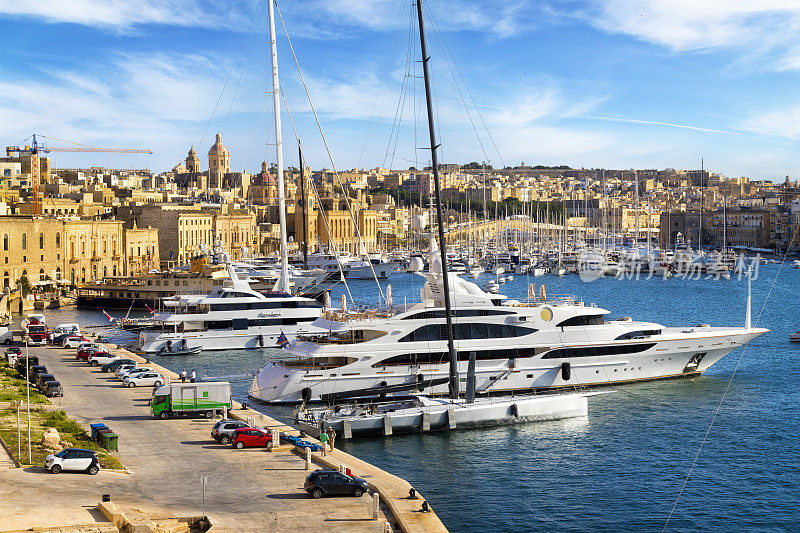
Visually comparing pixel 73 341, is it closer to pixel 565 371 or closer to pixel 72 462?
pixel 565 371

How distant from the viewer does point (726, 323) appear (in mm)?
52406

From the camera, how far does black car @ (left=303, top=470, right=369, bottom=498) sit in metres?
17.7

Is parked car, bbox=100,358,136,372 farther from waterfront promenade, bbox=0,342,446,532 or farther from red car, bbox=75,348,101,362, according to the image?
waterfront promenade, bbox=0,342,446,532

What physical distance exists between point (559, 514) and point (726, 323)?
A: 3632 centimetres

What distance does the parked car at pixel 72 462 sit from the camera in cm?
1848

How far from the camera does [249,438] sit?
854 inches

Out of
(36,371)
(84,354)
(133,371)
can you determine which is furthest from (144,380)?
(84,354)

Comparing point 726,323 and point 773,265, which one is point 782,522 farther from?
point 773,265

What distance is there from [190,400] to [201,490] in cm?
730

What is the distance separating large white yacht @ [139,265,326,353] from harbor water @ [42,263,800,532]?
160 inches

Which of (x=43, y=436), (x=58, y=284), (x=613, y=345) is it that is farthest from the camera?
(x=58, y=284)

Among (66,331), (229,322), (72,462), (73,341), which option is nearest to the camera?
(72,462)

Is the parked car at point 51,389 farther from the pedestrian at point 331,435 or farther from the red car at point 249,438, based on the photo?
the pedestrian at point 331,435

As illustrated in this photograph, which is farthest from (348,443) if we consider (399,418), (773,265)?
(773,265)
